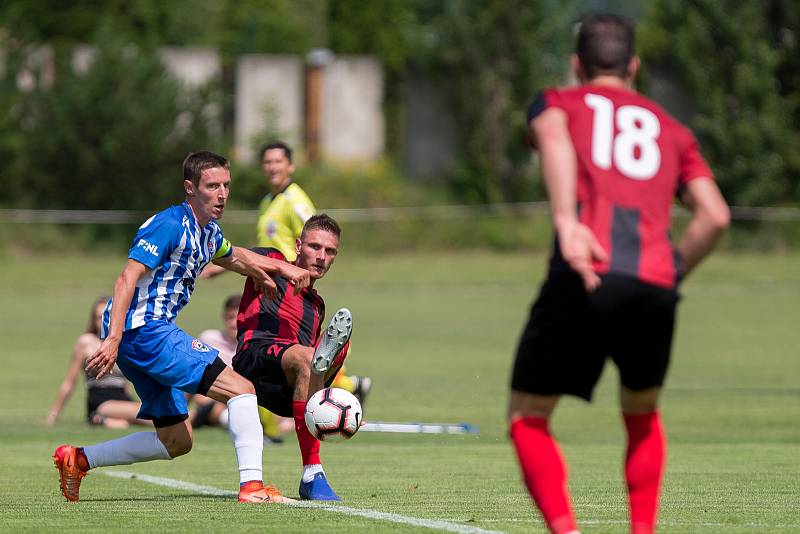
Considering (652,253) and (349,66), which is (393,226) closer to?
(349,66)

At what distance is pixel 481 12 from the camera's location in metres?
45.8

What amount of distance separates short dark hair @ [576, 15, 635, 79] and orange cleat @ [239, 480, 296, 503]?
324cm

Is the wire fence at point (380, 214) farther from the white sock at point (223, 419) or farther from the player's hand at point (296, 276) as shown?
the player's hand at point (296, 276)

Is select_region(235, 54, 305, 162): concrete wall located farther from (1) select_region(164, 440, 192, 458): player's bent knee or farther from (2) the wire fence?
(1) select_region(164, 440, 192, 458): player's bent knee

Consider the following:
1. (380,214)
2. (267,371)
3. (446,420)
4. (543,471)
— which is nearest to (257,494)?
(267,371)

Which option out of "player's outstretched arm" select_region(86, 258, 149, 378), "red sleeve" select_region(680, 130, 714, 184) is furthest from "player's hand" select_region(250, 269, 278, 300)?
"red sleeve" select_region(680, 130, 714, 184)

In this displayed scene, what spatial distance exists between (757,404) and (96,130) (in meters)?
28.6

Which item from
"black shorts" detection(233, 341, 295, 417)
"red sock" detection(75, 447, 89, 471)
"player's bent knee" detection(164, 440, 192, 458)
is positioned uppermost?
"black shorts" detection(233, 341, 295, 417)

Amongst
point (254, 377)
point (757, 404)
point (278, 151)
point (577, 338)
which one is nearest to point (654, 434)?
point (577, 338)

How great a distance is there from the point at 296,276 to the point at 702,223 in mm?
3111

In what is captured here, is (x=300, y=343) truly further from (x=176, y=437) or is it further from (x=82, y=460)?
(x=82, y=460)

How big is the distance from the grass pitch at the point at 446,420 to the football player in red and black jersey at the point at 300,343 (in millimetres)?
493

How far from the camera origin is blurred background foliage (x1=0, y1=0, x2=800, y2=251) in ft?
136

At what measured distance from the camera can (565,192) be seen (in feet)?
16.8
